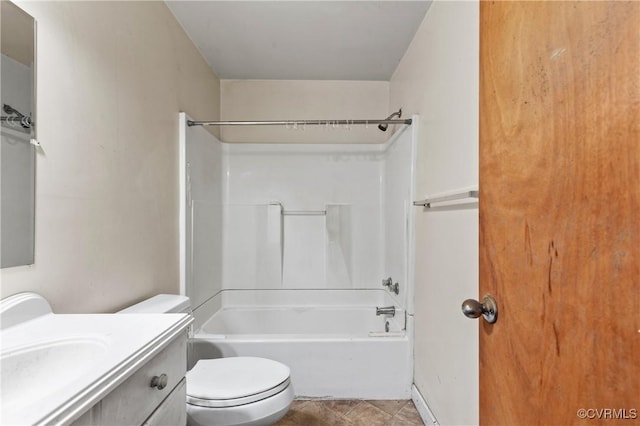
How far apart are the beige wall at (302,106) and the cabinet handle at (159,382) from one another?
2.47 metres

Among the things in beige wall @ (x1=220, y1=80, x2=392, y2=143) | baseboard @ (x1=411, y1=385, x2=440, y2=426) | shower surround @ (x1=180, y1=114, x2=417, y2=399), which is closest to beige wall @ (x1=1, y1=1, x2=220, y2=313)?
shower surround @ (x1=180, y1=114, x2=417, y2=399)

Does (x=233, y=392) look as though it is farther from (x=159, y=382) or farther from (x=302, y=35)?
(x=302, y=35)

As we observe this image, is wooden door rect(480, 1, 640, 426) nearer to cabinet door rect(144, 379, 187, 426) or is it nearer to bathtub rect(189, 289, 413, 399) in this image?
cabinet door rect(144, 379, 187, 426)

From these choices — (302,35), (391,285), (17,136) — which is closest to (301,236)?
(391,285)

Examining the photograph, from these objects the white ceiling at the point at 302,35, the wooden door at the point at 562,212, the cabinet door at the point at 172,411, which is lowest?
the cabinet door at the point at 172,411

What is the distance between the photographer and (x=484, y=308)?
2.60 ft

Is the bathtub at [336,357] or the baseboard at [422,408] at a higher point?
the bathtub at [336,357]

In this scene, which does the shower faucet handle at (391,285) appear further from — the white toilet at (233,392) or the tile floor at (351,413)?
the white toilet at (233,392)

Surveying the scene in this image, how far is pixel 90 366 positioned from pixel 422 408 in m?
1.85

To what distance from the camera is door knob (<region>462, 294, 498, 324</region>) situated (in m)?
0.77

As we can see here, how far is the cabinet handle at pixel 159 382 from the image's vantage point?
84cm

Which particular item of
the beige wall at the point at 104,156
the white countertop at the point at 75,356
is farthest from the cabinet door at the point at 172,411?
the beige wall at the point at 104,156

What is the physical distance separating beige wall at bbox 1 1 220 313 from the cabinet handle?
0.50 m

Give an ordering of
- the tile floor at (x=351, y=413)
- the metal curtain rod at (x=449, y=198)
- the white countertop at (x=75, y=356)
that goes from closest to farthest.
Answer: the white countertop at (x=75, y=356)
the metal curtain rod at (x=449, y=198)
the tile floor at (x=351, y=413)
